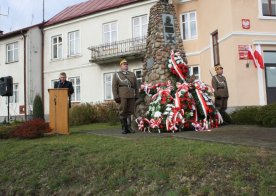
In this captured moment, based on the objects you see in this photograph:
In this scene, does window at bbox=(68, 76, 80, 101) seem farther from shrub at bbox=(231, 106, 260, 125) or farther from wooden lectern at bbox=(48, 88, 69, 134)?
wooden lectern at bbox=(48, 88, 69, 134)

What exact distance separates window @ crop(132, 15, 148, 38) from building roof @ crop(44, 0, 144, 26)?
127 cm

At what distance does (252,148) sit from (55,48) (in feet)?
81.9

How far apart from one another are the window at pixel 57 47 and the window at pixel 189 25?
33.4ft

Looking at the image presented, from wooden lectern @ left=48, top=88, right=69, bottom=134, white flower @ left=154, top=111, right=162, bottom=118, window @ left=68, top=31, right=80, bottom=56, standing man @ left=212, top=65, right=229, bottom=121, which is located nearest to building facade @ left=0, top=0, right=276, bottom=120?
window @ left=68, top=31, right=80, bottom=56

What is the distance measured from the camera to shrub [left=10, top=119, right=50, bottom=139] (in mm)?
10641

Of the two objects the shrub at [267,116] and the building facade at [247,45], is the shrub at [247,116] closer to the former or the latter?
the shrub at [267,116]

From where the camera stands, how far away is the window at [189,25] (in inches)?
942

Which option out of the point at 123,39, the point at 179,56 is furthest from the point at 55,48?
the point at 179,56

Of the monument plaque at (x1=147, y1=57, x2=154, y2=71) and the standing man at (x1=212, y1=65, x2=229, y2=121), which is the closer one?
the monument plaque at (x1=147, y1=57, x2=154, y2=71)

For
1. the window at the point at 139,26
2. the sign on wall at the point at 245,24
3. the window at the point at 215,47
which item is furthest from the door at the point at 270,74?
the window at the point at 139,26

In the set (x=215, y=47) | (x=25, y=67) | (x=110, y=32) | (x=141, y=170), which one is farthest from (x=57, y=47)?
(x=141, y=170)

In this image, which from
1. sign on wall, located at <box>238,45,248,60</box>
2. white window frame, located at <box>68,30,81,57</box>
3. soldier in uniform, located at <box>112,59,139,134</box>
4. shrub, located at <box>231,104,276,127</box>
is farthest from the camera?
white window frame, located at <box>68,30,81,57</box>

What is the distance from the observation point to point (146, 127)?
11219mm

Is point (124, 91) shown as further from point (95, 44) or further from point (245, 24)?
point (95, 44)
